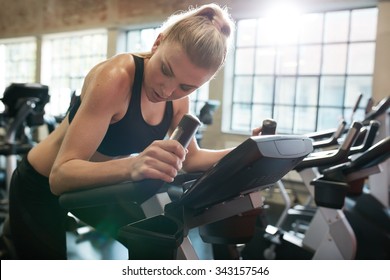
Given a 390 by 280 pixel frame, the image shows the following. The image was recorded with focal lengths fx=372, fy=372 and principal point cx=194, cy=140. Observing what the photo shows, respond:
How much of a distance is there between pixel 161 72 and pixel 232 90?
3.81 feet

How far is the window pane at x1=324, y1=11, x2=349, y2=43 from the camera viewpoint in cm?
258

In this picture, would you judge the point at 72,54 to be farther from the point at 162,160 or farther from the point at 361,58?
the point at 361,58

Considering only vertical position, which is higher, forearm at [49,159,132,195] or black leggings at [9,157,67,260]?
forearm at [49,159,132,195]

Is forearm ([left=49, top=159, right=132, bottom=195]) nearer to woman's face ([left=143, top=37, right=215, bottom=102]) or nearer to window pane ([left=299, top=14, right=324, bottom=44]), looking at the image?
woman's face ([left=143, top=37, right=215, bottom=102])

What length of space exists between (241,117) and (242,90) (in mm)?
167

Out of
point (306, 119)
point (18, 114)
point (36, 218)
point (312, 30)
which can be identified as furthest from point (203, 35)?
point (18, 114)

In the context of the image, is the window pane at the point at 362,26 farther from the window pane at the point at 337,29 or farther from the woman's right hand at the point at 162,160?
the woman's right hand at the point at 162,160

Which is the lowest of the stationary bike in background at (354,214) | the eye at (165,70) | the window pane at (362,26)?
the stationary bike in background at (354,214)

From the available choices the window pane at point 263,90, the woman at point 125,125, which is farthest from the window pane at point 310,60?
the woman at point 125,125

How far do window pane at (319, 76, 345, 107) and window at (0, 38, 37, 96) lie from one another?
5.97ft

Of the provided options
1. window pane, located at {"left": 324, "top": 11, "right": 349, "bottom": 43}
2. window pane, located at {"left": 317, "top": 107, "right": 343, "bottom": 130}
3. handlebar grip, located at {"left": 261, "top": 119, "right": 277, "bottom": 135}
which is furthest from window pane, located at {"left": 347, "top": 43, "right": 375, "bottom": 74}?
handlebar grip, located at {"left": 261, "top": 119, "right": 277, "bottom": 135}

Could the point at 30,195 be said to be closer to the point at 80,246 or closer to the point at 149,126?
the point at 149,126

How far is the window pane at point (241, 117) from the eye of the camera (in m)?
1.63
